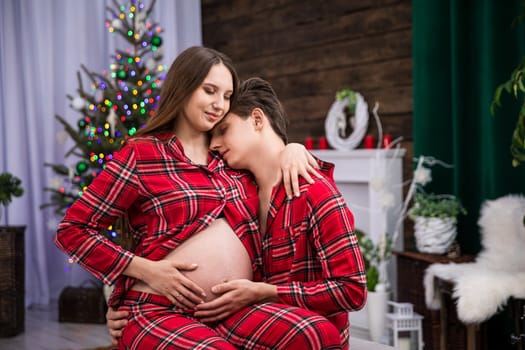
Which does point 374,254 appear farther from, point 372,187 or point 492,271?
point 492,271

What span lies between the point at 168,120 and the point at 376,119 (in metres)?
2.78

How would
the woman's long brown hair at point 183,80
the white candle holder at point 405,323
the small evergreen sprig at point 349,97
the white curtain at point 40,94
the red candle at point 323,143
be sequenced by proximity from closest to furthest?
the woman's long brown hair at point 183,80 < the white candle holder at point 405,323 < the small evergreen sprig at point 349,97 < the red candle at point 323,143 < the white curtain at point 40,94

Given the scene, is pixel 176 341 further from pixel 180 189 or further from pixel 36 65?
pixel 36 65

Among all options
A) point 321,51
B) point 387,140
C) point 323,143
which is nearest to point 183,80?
point 387,140

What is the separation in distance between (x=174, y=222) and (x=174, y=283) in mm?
151

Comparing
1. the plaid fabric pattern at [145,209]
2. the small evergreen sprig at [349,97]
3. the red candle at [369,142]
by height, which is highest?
the small evergreen sprig at [349,97]

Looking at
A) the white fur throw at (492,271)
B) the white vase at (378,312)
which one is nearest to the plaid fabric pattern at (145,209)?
the white fur throw at (492,271)

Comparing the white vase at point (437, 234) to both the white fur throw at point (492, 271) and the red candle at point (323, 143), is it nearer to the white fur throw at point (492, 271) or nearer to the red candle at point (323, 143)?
the white fur throw at point (492, 271)

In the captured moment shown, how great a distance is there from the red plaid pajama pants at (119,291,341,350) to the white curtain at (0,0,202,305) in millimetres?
3653

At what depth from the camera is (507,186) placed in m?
3.51

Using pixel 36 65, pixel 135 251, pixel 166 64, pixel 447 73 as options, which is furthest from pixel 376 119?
pixel 135 251

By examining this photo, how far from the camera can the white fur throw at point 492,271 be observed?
2.67m

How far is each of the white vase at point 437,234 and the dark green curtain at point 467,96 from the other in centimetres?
29

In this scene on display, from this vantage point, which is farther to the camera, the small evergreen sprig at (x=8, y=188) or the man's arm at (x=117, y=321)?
the small evergreen sprig at (x=8, y=188)
